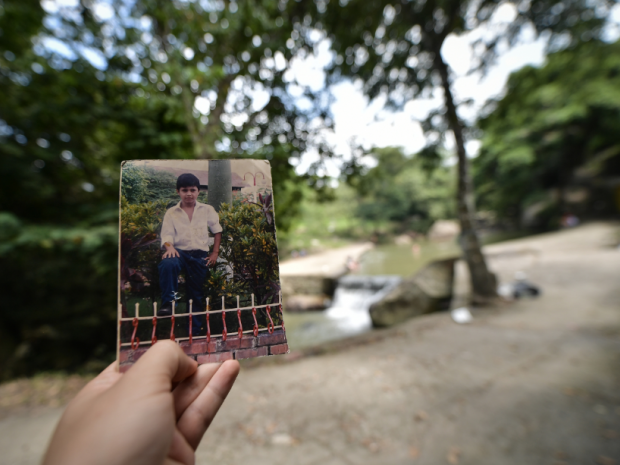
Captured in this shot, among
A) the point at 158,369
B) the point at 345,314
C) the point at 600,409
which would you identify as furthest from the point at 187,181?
the point at 345,314

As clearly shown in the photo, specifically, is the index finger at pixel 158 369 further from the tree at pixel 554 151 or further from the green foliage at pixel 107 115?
the tree at pixel 554 151

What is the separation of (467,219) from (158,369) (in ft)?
23.1

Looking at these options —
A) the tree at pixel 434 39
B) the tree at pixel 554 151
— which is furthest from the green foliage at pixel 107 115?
the tree at pixel 554 151

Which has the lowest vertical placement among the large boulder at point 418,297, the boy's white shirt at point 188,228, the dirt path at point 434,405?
the dirt path at point 434,405

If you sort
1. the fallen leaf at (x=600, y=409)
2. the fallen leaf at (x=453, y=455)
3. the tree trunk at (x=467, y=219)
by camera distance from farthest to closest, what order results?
1. the tree trunk at (x=467, y=219)
2. the fallen leaf at (x=600, y=409)
3. the fallen leaf at (x=453, y=455)

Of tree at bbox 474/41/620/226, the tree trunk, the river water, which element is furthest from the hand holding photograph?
tree at bbox 474/41/620/226

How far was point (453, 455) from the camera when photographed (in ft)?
7.47

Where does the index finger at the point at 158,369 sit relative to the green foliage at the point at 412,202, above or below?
below

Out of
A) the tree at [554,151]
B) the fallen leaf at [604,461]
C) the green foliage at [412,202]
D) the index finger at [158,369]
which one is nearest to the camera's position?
the index finger at [158,369]

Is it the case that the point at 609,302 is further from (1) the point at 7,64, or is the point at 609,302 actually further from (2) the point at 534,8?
(1) the point at 7,64

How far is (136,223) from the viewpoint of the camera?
0.84m

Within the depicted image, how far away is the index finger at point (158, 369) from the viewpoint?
2.03ft

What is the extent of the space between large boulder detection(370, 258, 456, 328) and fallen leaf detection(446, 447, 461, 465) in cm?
434

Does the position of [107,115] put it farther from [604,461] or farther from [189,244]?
[604,461]
